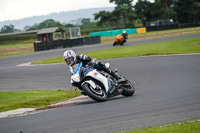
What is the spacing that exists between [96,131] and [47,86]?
27.0ft

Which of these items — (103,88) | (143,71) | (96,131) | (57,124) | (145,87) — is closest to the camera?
(96,131)

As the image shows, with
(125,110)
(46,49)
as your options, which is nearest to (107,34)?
(46,49)

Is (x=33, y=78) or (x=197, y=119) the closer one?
(x=197, y=119)

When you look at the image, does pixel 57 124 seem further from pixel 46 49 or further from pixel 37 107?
pixel 46 49

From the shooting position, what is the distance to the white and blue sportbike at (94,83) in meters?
9.03

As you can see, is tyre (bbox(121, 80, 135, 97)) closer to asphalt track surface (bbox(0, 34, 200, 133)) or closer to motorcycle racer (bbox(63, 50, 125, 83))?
asphalt track surface (bbox(0, 34, 200, 133))

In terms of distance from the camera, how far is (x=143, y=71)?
15461 millimetres

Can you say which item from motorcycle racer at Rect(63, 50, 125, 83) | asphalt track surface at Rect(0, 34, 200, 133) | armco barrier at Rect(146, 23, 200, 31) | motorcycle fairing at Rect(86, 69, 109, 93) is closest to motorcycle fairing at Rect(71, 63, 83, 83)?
motorcycle racer at Rect(63, 50, 125, 83)

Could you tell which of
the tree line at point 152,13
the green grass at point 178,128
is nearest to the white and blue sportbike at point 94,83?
the green grass at point 178,128

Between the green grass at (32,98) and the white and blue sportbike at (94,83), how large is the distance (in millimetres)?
1612

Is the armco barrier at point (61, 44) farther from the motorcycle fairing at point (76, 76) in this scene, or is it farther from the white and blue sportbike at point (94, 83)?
the motorcycle fairing at point (76, 76)

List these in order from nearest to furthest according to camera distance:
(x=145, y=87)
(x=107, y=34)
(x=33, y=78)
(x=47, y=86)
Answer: (x=145, y=87) < (x=47, y=86) < (x=33, y=78) < (x=107, y=34)

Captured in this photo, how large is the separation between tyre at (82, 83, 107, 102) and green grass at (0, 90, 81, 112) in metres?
1.72

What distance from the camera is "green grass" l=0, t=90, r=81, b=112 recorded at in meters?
10.1
